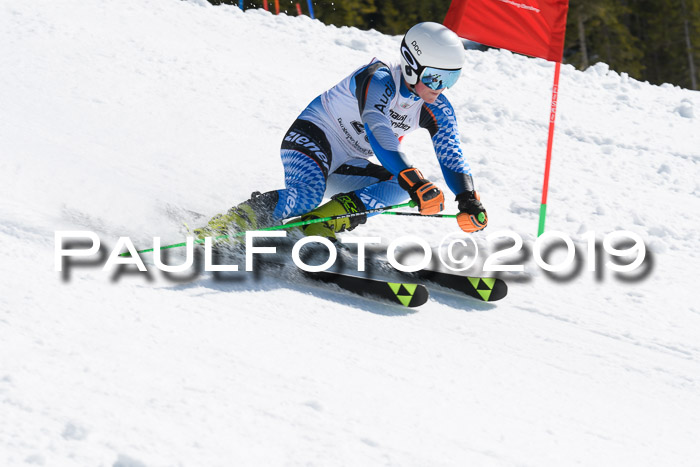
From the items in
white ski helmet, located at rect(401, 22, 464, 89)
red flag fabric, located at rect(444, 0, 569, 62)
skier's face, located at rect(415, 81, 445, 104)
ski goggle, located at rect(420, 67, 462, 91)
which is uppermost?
red flag fabric, located at rect(444, 0, 569, 62)

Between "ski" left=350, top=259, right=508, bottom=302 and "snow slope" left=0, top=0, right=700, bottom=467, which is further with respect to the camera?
"ski" left=350, top=259, right=508, bottom=302

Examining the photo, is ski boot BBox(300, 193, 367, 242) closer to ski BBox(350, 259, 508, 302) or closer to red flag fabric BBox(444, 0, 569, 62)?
ski BBox(350, 259, 508, 302)

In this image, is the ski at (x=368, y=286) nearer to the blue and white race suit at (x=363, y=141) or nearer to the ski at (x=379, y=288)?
the ski at (x=379, y=288)

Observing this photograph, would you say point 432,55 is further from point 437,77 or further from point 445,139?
point 445,139

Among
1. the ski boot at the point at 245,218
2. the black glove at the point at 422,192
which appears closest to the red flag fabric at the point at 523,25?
the black glove at the point at 422,192

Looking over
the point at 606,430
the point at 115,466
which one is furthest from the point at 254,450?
the point at 606,430

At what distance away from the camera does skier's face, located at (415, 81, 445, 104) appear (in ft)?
14.3

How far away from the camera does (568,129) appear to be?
8.43 meters

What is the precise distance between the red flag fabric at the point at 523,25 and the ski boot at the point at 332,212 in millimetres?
2070

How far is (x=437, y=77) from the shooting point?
14.1 ft

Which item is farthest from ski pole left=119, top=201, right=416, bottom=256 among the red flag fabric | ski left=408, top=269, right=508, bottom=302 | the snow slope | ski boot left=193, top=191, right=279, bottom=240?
the red flag fabric

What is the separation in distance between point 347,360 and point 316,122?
6.32 feet

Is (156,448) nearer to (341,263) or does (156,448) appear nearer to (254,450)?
(254,450)

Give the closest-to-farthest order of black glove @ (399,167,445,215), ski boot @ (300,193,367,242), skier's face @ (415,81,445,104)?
1. black glove @ (399,167,445,215)
2. skier's face @ (415,81,445,104)
3. ski boot @ (300,193,367,242)
